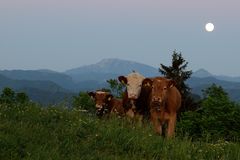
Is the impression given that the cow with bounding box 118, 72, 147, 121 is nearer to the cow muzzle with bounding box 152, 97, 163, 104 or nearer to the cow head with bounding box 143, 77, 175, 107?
the cow head with bounding box 143, 77, 175, 107

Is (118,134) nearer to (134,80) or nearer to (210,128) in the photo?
(134,80)

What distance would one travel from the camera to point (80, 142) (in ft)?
38.0

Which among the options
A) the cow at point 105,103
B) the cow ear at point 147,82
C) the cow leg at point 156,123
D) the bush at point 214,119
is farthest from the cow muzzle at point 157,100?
the bush at point 214,119

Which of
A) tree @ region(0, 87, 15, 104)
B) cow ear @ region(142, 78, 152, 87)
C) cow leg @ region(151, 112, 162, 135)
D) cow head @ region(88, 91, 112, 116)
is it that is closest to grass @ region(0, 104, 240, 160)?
tree @ region(0, 87, 15, 104)

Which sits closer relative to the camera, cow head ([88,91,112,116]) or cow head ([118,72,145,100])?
cow head ([118,72,145,100])

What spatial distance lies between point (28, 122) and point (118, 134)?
2.29 m

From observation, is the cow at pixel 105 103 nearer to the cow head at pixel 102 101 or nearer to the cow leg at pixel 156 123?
the cow head at pixel 102 101

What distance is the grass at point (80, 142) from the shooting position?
34.0ft

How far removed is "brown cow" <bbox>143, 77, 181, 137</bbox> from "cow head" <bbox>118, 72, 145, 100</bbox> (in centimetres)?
111

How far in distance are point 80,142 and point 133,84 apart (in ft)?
22.7

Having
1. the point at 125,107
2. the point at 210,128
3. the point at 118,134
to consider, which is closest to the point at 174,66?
the point at 210,128

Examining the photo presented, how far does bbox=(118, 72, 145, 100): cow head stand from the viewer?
1797 centimetres

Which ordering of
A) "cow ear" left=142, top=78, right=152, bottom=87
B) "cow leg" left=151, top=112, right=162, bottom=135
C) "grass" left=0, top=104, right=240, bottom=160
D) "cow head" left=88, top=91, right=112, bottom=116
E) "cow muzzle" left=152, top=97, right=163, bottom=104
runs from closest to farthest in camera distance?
"grass" left=0, top=104, right=240, bottom=160, "cow muzzle" left=152, top=97, right=163, bottom=104, "cow leg" left=151, top=112, right=162, bottom=135, "cow ear" left=142, top=78, right=152, bottom=87, "cow head" left=88, top=91, right=112, bottom=116

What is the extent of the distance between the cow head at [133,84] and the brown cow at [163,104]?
1113mm
